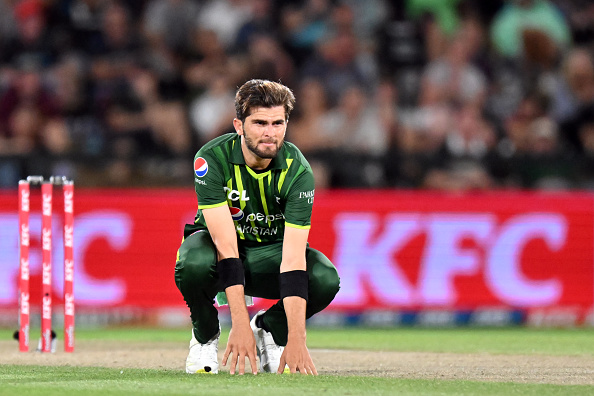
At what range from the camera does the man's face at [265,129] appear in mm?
5938

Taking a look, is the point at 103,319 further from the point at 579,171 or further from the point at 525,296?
the point at 579,171

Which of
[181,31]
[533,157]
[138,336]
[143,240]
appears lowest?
[138,336]

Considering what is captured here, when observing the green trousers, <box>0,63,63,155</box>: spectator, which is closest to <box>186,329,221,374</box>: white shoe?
the green trousers

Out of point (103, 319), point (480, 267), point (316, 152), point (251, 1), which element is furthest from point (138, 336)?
point (251, 1)

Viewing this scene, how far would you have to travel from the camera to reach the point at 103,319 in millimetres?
10734

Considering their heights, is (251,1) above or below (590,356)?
above

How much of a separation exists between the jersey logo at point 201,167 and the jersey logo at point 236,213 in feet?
0.95

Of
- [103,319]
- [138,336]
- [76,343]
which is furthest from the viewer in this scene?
[103,319]

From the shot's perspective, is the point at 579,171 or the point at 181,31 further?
the point at 181,31

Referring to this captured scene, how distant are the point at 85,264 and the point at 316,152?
103 inches

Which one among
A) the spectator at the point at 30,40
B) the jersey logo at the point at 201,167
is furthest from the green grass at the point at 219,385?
the spectator at the point at 30,40

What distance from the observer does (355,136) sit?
40.3 ft

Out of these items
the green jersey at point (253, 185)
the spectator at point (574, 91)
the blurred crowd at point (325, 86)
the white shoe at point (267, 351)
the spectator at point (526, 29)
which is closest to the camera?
the green jersey at point (253, 185)

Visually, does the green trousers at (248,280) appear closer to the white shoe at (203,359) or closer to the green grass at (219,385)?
the white shoe at (203,359)
